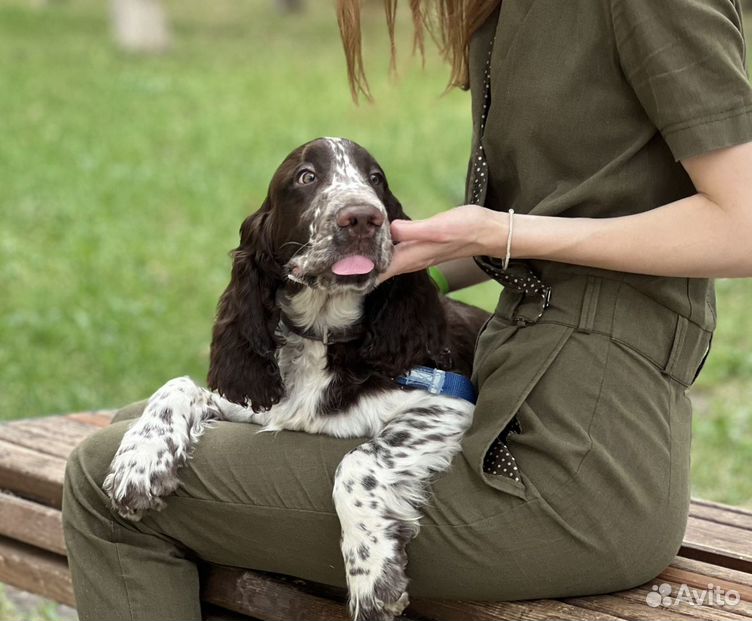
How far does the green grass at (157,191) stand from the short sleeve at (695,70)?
0.98 metres

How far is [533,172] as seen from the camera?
2746 mm

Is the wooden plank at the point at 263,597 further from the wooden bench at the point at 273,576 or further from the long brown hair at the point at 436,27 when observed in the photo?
the long brown hair at the point at 436,27

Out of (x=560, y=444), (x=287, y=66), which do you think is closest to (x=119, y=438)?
(x=560, y=444)

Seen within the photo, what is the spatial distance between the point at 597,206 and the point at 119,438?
1.31m

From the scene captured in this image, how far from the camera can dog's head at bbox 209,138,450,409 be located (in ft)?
9.70

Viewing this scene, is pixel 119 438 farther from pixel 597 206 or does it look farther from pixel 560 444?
pixel 597 206

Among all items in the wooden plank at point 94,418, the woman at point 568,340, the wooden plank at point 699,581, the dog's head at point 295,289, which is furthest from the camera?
the wooden plank at point 94,418

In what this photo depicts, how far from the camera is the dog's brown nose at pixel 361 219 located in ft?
8.88

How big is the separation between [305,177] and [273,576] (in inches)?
41.3

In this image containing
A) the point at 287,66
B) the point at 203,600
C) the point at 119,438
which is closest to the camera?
the point at 119,438

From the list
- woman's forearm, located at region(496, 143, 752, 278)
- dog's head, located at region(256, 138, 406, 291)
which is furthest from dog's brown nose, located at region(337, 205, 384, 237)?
woman's forearm, located at region(496, 143, 752, 278)

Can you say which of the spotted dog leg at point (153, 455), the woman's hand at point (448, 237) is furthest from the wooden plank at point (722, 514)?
the spotted dog leg at point (153, 455)

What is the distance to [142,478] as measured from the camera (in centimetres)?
274

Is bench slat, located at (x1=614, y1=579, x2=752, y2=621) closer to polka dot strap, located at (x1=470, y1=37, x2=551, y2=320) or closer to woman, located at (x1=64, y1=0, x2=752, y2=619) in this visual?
woman, located at (x1=64, y1=0, x2=752, y2=619)
